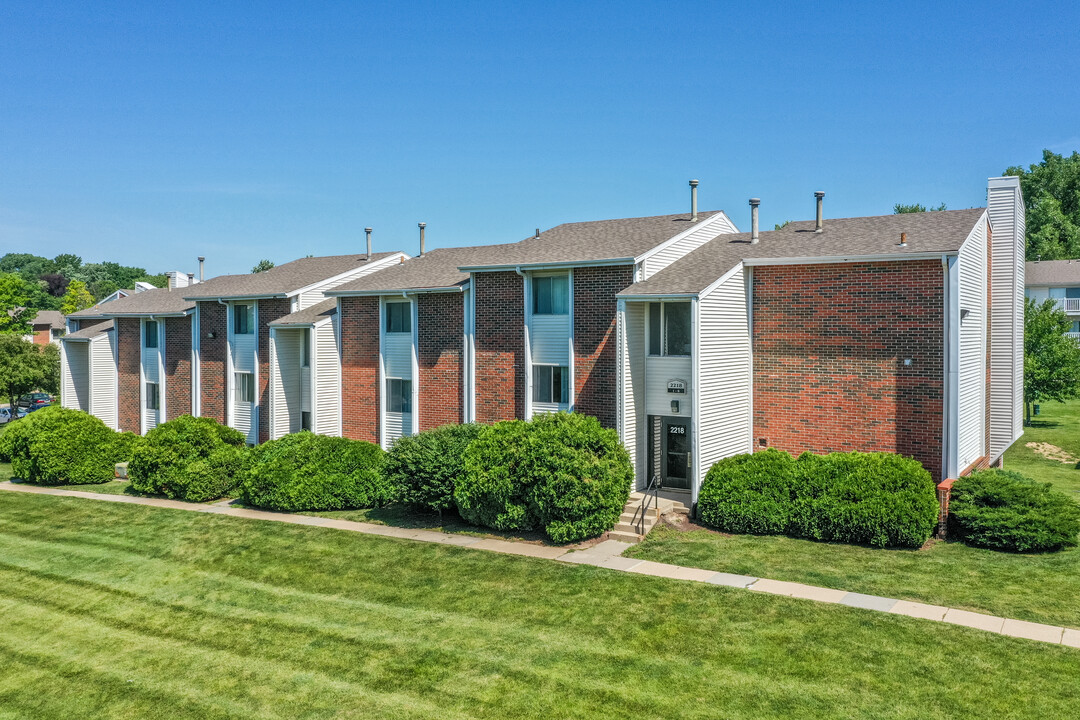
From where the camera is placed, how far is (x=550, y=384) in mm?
22672

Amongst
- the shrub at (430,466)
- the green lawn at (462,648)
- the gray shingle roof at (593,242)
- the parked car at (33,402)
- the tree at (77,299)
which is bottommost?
the green lawn at (462,648)

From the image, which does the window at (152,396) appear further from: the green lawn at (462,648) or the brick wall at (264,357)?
the green lawn at (462,648)

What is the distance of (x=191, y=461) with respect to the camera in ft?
84.0

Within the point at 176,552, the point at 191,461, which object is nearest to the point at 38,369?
the point at 191,461

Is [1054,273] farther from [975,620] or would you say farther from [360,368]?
[975,620]

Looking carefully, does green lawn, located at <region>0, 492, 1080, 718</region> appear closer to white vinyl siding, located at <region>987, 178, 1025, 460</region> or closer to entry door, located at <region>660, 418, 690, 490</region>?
entry door, located at <region>660, 418, 690, 490</region>

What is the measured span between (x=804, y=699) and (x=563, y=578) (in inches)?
242

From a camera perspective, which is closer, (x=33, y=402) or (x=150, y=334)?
(x=150, y=334)

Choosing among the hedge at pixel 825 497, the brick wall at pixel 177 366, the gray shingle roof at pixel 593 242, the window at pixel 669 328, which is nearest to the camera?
the hedge at pixel 825 497

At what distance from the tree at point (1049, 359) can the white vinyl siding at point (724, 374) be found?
80.3 ft

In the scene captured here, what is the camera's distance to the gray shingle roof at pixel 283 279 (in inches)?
1176

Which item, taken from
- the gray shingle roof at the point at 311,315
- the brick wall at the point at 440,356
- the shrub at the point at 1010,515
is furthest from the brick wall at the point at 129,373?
the shrub at the point at 1010,515

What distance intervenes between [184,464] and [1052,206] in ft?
226

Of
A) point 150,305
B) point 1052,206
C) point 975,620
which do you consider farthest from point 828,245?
point 1052,206
